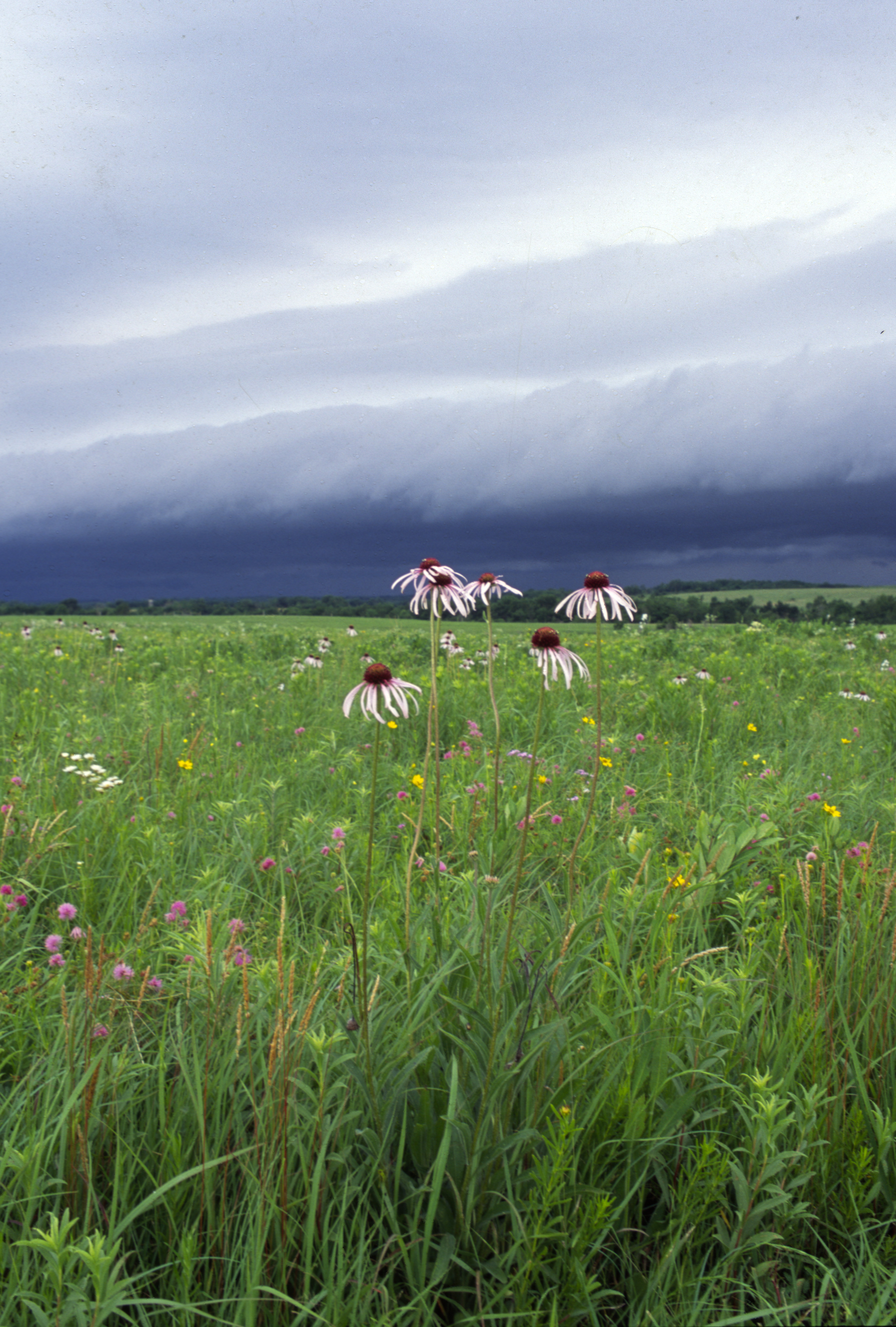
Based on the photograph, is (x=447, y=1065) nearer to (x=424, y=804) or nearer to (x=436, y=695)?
(x=424, y=804)

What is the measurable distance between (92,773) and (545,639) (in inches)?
126

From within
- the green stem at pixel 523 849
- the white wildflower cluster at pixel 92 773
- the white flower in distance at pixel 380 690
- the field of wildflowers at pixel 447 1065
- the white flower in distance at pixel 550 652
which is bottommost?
the field of wildflowers at pixel 447 1065

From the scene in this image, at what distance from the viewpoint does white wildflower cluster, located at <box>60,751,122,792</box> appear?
368cm

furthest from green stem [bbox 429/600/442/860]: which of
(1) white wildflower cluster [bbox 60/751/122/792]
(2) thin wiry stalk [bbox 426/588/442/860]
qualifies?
(1) white wildflower cluster [bbox 60/751/122/792]

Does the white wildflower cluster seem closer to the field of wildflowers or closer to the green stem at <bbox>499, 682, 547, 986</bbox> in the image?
the field of wildflowers

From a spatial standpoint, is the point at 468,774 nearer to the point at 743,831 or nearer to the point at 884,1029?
the point at 743,831

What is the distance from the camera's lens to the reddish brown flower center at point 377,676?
1.59m

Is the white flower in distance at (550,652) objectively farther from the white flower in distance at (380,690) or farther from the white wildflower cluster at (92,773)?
the white wildflower cluster at (92,773)

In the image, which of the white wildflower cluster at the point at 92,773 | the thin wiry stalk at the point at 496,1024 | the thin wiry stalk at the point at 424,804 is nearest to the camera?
the thin wiry stalk at the point at 496,1024

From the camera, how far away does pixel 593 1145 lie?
1.70m

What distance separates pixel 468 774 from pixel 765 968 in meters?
2.02

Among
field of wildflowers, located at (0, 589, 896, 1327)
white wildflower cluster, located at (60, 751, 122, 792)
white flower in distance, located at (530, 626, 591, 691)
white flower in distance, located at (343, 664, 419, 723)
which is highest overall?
white flower in distance, located at (530, 626, 591, 691)

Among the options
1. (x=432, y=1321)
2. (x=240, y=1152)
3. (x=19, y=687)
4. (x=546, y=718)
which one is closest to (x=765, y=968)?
(x=432, y=1321)

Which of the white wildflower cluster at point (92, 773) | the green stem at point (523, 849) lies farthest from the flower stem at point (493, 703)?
the white wildflower cluster at point (92, 773)
